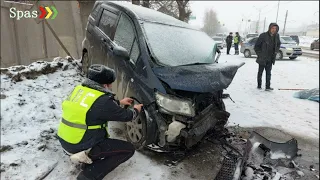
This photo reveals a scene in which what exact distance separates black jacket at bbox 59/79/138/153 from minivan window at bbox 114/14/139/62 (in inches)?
45.1

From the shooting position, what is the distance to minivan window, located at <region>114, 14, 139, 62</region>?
375cm

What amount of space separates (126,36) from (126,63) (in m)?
0.57

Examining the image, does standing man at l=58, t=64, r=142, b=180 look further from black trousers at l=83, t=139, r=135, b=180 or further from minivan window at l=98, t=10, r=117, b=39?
minivan window at l=98, t=10, r=117, b=39

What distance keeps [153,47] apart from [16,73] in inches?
117

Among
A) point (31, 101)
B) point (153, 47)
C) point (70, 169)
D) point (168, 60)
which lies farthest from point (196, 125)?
point (31, 101)

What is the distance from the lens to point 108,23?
4832 mm

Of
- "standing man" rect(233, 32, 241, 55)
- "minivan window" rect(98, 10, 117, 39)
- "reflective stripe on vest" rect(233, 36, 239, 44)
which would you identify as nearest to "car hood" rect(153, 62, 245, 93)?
"minivan window" rect(98, 10, 117, 39)

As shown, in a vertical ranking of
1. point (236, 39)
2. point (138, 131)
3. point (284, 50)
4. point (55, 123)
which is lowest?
point (55, 123)

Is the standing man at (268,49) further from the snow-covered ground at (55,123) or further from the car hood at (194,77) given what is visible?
the car hood at (194,77)

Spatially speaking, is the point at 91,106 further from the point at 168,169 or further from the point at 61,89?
the point at 61,89

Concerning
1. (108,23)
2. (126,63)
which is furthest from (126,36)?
(108,23)

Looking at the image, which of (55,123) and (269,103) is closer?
(55,123)

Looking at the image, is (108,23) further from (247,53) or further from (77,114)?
(247,53)

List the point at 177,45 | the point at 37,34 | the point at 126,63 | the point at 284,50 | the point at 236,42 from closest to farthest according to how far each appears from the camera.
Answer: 1. the point at 126,63
2. the point at 177,45
3. the point at 37,34
4. the point at 284,50
5. the point at 236,42
